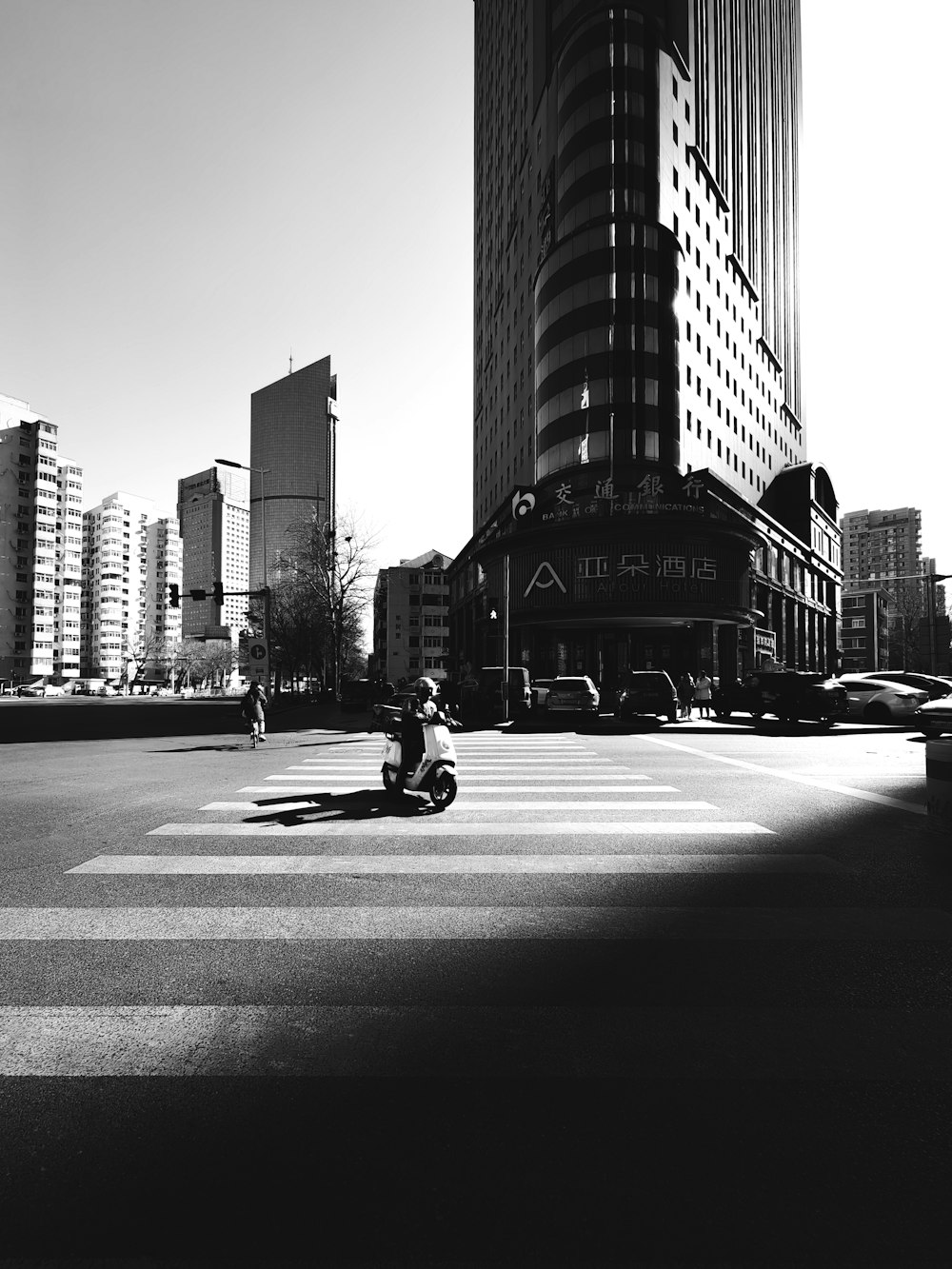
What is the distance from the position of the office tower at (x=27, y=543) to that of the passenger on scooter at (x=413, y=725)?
390 feet

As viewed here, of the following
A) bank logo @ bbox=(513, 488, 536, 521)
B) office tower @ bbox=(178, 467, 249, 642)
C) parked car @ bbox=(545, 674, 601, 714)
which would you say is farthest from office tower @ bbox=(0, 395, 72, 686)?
parked car @ bbox=(545, 674, 601, 714)

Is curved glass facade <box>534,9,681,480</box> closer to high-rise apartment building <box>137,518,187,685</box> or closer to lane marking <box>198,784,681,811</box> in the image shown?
lane marking <box>198,784,681,811</box>

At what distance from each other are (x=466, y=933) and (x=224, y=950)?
4.75ft

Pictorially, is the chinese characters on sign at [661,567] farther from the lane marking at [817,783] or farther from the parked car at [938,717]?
the lane marking at [817,783]

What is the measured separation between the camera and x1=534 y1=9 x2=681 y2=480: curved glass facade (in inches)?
1741

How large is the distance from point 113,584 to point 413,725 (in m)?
162

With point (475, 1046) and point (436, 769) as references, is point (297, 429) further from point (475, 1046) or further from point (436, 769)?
point (475, 1046)

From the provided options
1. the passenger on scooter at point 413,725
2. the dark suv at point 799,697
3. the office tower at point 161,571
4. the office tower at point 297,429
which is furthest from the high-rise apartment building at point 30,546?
the passenger on scooter at point 413,725

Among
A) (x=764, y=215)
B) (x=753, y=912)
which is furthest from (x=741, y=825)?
(x=764, y=215)

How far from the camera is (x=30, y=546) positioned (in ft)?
380

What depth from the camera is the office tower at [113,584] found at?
495 ft

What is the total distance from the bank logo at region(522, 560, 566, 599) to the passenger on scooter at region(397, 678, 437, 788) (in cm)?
3214

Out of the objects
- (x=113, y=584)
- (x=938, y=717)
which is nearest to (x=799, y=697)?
(x=938, y=717)

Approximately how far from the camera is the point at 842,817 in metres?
8.87
